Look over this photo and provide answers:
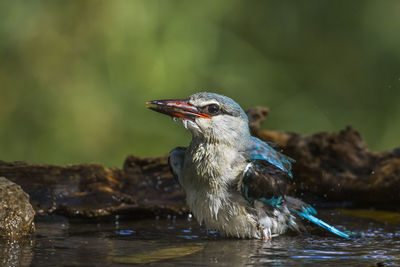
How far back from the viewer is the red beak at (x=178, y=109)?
448 centimetres

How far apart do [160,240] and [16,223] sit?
0.94m

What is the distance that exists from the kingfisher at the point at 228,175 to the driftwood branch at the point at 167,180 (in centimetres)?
99

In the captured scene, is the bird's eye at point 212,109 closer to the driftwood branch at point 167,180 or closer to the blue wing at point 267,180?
the blue wing at point 267,180

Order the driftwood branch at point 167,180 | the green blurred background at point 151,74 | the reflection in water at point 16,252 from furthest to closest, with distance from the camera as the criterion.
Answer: the green blurred background at point 151,74
the driftwood branch at point 167,180
the reflection in water at point 16,252

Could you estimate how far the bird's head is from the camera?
4516 millimetres

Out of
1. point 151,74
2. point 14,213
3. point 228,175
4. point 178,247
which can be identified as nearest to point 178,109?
point 228,175

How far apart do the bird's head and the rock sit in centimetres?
112

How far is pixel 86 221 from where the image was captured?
5.23m

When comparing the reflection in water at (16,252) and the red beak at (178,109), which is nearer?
the reflection in water at (16,252)

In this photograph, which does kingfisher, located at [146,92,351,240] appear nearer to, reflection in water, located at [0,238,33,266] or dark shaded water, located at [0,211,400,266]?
dark shaded water, located at [0,211,400,266]

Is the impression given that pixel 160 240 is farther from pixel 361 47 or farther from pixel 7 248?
pixel 361 47

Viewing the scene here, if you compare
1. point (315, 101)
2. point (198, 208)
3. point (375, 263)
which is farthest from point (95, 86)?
point (375, 263)

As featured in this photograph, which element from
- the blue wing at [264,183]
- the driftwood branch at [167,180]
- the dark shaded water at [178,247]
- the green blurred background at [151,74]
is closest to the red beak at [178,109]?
the blue wing at [264,183]

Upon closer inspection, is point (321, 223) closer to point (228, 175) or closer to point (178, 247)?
point (228, 175)
